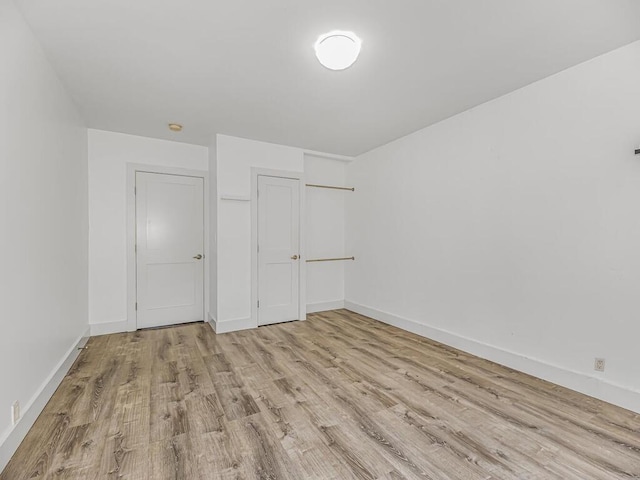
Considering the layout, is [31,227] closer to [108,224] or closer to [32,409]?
[32,409]

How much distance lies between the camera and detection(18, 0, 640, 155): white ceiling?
6.07 ft

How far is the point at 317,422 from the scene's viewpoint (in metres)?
2.08

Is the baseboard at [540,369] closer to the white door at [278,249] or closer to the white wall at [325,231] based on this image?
the white wall at [325,231]

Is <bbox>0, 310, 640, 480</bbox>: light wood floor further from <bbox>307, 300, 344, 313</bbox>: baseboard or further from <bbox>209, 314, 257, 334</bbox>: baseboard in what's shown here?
<bbox>307, 300, 344, 313</bbox>: baseboard

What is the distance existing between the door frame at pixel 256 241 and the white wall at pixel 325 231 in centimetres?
35

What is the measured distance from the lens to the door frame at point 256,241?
4281mm

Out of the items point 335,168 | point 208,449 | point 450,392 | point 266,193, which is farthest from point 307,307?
point 208,449

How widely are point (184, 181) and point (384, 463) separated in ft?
13.8

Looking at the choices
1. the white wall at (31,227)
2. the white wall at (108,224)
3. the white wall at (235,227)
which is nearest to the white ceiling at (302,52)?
the white wall at (31,227)

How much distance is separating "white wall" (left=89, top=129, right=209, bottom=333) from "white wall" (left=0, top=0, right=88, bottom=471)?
0.86 metres

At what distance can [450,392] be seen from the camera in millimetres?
2482

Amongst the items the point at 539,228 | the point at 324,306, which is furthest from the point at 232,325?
the point at 539,228

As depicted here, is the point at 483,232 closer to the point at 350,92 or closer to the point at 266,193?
the point at 350,92

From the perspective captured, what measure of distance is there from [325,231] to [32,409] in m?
4.08
